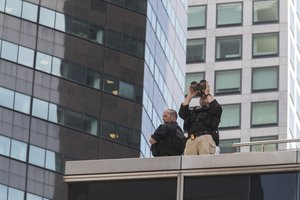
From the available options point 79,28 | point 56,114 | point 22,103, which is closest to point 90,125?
point 56,114

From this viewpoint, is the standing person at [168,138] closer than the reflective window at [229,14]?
Yes

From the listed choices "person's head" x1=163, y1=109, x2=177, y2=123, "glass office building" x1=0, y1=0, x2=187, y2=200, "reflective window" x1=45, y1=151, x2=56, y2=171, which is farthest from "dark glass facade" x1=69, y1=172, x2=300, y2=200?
"reflective window" x1=45, y1=151, x2=56, y2=171

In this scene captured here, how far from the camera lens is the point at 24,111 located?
65.8 m

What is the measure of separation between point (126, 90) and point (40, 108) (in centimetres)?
584

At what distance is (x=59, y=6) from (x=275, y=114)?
28.6m

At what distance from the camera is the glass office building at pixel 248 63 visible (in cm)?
9388

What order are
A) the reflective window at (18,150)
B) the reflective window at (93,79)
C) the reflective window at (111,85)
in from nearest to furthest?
the reflective window at (18,150) → the reflective window at (93,79) → the reflective window at (111,85)

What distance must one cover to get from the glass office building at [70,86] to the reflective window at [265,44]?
2221cm

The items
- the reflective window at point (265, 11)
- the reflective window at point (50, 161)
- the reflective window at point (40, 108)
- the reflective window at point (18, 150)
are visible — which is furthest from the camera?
the reflective window at point (265, 11)

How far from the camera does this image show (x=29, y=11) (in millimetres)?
67875

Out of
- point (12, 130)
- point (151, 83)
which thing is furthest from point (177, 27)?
point (12, 130)

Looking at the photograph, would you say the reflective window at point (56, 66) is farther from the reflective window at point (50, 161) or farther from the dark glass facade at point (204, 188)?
the dark glass facade at point (204, 188)

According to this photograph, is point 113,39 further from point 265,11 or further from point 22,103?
point 265,11

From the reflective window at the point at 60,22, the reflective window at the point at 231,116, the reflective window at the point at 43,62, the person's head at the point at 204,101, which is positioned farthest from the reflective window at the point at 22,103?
the person's head at the point at 204,101
